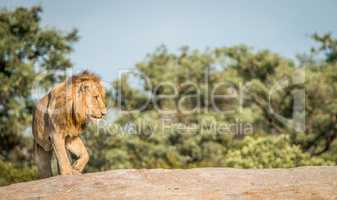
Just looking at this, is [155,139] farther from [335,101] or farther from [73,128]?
[73,128]

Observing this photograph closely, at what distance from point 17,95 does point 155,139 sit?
7933 mm

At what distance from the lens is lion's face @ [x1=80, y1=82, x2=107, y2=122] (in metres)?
12.1

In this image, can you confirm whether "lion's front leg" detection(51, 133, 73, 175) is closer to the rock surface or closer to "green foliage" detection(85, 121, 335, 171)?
the rock surface

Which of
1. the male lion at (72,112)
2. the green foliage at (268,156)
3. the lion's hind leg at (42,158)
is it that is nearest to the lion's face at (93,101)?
the male lion at (72,112)

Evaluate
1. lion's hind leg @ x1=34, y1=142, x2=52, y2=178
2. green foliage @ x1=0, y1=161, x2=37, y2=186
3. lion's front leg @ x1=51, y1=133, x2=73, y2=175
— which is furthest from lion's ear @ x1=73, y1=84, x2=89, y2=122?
green foliage @ x1=0, y1=161, x2=37, y2=186

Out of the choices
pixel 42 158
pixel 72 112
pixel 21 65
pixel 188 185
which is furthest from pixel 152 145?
pixel 188 185

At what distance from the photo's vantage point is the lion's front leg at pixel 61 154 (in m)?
12.0

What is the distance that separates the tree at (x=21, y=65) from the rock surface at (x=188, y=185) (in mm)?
25924

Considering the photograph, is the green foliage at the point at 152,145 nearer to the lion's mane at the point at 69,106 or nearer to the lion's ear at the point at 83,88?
the lion's mane at the point at 69,106

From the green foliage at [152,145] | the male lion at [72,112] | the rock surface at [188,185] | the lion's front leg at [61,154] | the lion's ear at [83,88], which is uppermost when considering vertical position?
the lion's ear at [83,88]

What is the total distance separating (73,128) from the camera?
40.5 feet

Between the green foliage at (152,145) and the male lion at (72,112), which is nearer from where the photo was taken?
the male lion at (72,112)

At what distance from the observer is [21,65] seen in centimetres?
3728

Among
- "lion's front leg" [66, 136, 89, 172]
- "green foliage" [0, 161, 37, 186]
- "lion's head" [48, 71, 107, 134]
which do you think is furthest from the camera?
"green foliage" [0, 161, 37, 186]
